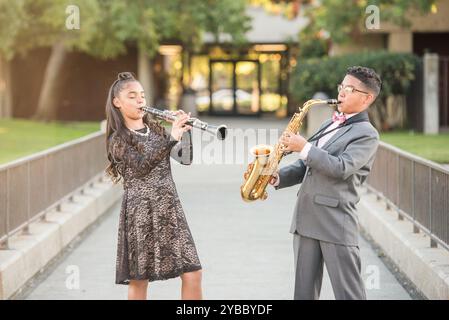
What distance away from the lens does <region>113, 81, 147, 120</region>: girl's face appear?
23.6 ft

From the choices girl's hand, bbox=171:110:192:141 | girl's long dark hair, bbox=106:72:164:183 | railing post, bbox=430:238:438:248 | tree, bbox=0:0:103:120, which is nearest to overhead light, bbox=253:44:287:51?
tree, bbox=0:0:103:120

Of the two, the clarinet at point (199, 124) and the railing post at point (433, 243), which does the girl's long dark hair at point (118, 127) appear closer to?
the clarinet at point (199, 124)

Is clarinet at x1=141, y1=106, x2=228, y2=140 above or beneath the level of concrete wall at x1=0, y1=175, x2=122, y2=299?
above

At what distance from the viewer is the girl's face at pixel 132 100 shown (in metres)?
7.21

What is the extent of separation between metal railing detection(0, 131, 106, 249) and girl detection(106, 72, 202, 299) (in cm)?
290

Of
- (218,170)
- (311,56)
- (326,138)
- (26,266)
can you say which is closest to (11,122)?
(311,56)

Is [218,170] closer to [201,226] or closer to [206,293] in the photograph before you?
[201,226]

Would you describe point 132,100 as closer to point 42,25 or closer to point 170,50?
point 42,25

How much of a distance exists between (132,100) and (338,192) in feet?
4.78

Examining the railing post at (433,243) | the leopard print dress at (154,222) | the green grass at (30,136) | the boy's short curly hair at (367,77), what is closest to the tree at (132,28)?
the green grass at (30,136)

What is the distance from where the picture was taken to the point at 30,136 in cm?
2803

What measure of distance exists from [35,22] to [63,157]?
17.5m

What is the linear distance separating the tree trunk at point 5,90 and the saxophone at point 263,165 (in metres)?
34.7

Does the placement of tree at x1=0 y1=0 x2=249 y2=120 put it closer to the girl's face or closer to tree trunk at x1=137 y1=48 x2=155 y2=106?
tree trunk at x1=137 y1=48 x2=155 y2=106
